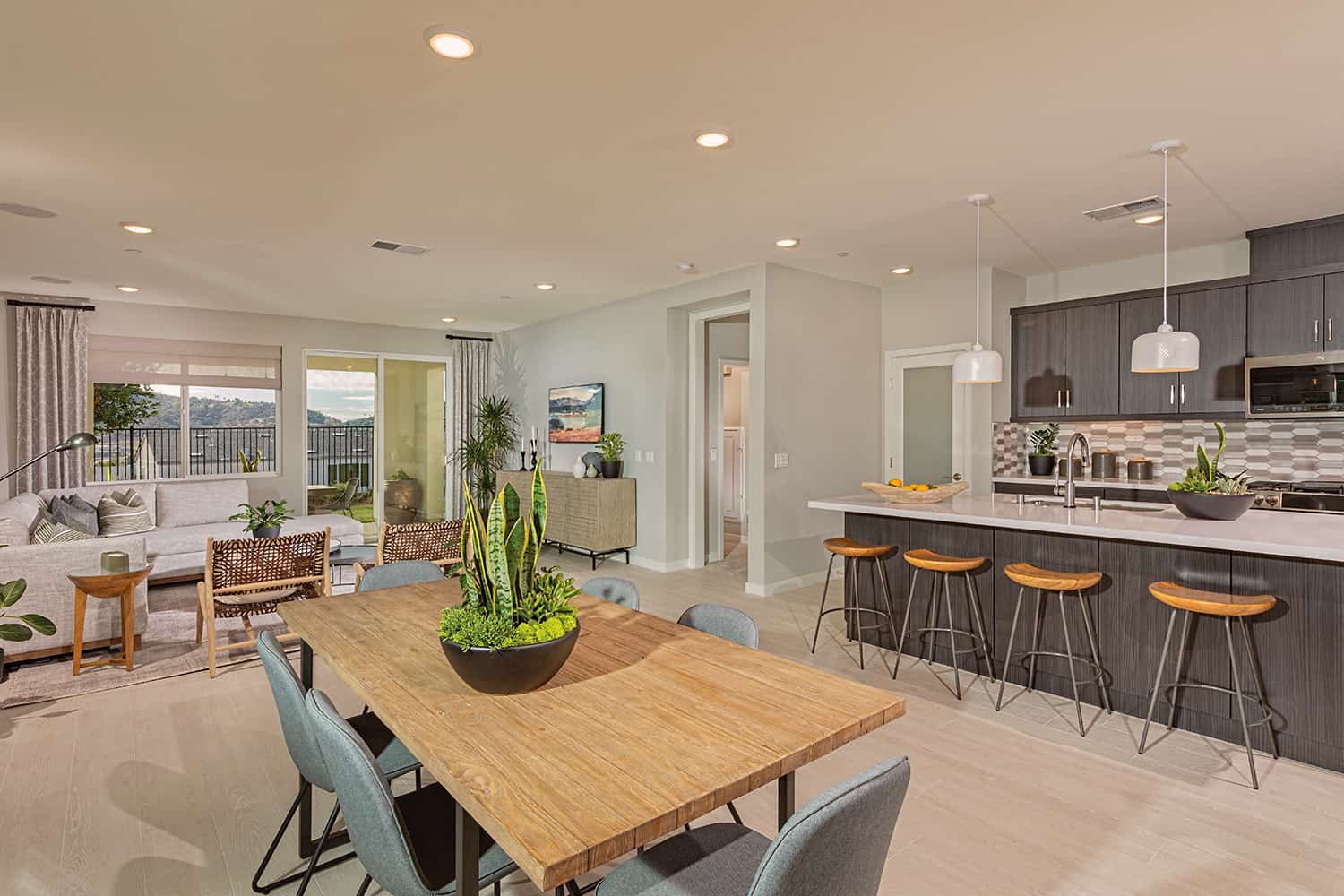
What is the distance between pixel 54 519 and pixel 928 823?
6102 mm

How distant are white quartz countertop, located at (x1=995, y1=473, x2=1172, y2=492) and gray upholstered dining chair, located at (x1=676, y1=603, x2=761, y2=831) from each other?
4.22m

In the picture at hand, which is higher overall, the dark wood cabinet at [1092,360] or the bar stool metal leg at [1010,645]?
the dark wood cabinet at [1092,360]

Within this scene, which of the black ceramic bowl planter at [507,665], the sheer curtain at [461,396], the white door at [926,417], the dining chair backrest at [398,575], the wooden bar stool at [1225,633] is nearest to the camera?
the black ceramic bowl planter at [507,665]

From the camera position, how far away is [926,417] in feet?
20.4

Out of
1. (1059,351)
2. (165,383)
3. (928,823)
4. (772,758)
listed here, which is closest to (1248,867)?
(928,823)

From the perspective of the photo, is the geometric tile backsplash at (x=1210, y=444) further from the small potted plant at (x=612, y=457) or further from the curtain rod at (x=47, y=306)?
the curtain rod at (x=47, y=306)

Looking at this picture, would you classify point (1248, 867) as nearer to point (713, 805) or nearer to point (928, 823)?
point (928, 823)

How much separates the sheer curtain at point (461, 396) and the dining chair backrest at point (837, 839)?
330 inches

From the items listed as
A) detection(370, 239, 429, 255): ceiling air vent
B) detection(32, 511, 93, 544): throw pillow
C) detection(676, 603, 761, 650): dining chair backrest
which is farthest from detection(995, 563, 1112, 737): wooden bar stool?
detection(32, 511, 93, 544): throw pillow

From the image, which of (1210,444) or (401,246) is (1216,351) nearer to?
(1210,444)

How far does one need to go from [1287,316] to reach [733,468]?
5909 mm

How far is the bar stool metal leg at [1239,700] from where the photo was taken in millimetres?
2629

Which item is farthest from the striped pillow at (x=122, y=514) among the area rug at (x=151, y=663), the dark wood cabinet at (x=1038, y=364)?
the dark wood cabinet at (x=1038, y=364)

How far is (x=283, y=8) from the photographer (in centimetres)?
217
